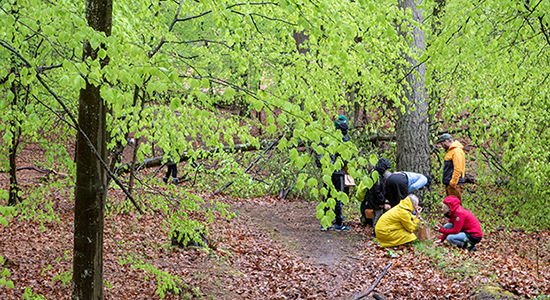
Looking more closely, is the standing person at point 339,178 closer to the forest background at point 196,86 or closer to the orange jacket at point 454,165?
the forest background at point 196,86

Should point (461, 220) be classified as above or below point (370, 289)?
above

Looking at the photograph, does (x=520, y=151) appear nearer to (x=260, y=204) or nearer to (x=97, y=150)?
(x=260, y=204)

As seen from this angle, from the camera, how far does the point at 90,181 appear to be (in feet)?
10.3

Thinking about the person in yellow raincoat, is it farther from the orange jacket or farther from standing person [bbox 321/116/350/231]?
the orange jacket

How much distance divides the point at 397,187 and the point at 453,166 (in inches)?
58.8

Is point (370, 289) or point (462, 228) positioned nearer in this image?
point (370, 289)

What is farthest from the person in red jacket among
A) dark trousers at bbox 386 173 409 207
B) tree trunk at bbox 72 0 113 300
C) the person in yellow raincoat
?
tree trunk at bbox 72 0 113 300

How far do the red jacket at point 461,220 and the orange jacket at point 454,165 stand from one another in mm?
1205

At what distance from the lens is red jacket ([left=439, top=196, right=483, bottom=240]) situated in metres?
6.98

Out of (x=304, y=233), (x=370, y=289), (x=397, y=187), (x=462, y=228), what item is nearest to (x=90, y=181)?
(x=370, y=289)

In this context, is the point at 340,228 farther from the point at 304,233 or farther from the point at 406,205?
the point at 406,205

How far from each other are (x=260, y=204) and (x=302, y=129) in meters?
9.11

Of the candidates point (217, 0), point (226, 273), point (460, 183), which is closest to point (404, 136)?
point (460, 183)

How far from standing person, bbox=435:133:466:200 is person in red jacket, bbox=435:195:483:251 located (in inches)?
47.8
